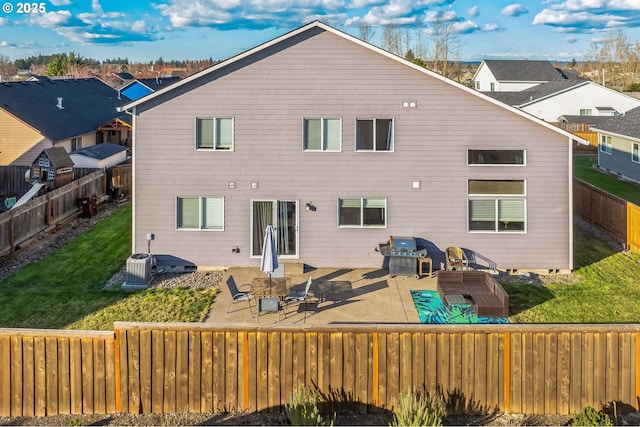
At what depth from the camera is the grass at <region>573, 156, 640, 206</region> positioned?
26531 mm

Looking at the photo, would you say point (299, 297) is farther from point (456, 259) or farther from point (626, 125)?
point (626, 125)

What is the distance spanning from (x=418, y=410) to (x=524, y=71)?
74.2m

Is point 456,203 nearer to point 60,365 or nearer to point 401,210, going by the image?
point 401,210

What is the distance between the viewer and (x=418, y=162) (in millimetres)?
16422

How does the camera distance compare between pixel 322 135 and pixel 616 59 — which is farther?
pixel 616 59

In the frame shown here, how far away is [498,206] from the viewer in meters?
16.3

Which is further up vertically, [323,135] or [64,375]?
[323,135]

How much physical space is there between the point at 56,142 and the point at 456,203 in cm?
2424

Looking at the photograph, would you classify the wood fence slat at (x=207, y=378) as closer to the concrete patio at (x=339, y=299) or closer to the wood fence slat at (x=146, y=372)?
the wood fence slat at (x=146, y=372)

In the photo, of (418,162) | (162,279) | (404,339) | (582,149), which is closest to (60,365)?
(404,339)

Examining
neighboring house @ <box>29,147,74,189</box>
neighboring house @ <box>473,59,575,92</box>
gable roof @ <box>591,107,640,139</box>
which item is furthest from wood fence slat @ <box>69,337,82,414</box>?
neighboring house @ <box>473,59,575,92</box>

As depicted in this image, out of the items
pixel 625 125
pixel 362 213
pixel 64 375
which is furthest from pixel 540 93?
pixel 64 375

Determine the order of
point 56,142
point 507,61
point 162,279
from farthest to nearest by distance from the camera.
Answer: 1. point 507,61
2. point 56,142
3. point 162,279

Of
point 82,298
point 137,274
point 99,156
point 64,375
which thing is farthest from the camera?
point 99,156
